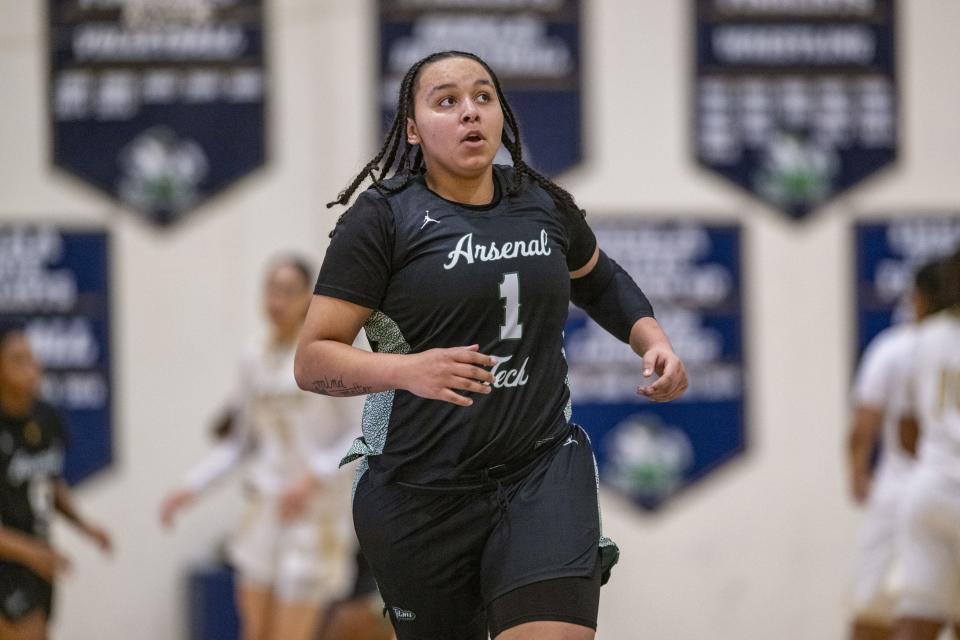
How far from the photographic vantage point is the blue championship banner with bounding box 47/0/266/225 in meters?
8.18

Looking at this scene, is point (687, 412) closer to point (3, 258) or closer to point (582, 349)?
point (582, 349)

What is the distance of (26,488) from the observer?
6.19 meters

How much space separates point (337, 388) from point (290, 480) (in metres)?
3.51

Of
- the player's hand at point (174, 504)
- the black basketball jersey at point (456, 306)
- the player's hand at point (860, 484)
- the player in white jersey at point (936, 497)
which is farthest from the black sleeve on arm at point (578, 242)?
the player's hand at point (860, 484)

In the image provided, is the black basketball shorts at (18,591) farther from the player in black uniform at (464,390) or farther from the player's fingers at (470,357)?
the player's fingers at (470,357)

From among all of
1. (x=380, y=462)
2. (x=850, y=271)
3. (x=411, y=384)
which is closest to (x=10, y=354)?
(x=380, y=462)

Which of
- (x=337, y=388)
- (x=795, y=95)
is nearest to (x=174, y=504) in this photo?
(x=337, y=388)

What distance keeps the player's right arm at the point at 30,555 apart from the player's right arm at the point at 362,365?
2.86m

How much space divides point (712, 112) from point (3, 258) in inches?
163

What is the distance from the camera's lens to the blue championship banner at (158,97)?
8.18 meters

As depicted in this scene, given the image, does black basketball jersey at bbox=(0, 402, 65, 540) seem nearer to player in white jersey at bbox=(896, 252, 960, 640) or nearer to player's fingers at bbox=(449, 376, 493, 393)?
player in white jersey at bbox=(896, 252, 960, 640)

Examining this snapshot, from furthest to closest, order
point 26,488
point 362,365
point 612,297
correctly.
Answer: point 26,488 → point 612,297 → point 362,365

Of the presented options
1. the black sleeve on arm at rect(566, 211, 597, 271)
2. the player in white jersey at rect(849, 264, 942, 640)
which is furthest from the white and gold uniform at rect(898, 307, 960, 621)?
the black sleeve on arm at rect(566, 211, 597, 271)

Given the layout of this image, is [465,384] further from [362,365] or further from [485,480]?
[485,480]
